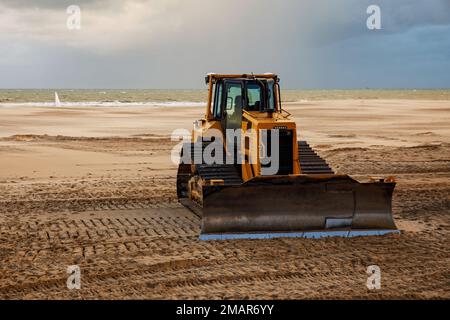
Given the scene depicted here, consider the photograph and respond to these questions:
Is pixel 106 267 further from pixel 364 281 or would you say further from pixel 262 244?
pixel 364 281

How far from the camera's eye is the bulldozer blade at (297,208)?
915 centimetres

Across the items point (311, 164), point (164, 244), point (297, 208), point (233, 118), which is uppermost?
point (233, 118)

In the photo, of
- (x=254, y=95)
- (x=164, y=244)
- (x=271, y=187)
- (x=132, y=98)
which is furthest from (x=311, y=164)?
(x=132, y=98)

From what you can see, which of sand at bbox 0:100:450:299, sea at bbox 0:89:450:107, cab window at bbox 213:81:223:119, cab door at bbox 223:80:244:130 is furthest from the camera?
sea at bbox 0:89:450:107

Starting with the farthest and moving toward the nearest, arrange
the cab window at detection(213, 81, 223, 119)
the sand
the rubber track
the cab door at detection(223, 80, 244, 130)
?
the cab window at detection(213, 81, 223, 119) < the cab door at detection(223, 80, 244, 130) < the rubber track < the sand

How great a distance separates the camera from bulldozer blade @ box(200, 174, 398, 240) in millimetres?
9148

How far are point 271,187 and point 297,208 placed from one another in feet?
1.73

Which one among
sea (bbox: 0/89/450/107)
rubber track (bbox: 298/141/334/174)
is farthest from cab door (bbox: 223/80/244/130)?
sea (bbox: 0/89/450/107)

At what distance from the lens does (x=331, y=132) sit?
96.9 ft

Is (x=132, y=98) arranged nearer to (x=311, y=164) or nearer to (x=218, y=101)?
(x=218, y=101)

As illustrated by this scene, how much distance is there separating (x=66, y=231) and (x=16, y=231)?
2.58 ft

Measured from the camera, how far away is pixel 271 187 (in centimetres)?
920

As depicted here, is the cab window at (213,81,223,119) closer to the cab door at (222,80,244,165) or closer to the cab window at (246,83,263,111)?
the cab door at (222,80,244,165)

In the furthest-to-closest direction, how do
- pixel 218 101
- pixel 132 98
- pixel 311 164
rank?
pixel 132 98 → pixel 218 101 → pixel 311 164
